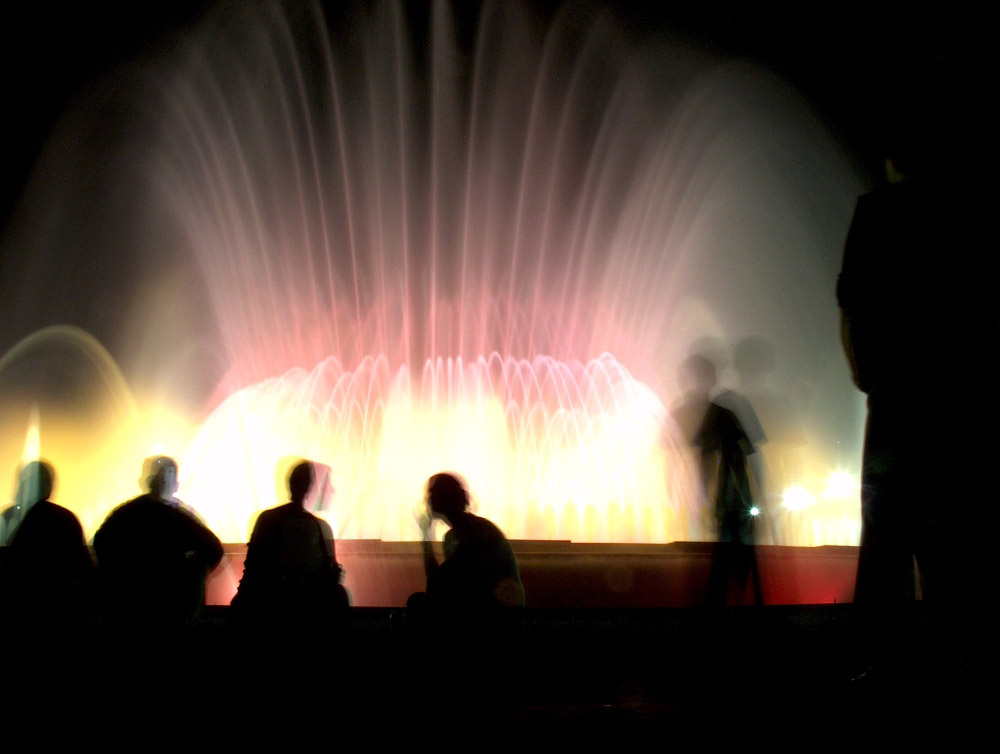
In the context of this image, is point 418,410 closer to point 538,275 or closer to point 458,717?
point 538,275

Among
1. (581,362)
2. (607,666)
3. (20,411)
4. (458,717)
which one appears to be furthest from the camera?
(20,411)

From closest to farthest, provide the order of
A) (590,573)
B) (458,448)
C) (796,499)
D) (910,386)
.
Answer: (910,386)
(590,573)
(458,448)
(796,499)

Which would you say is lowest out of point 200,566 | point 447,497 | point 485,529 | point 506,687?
point 506,687

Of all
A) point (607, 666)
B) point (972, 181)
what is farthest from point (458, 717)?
point (972, 181)

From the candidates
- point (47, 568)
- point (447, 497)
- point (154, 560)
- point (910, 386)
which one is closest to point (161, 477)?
point (154, 560)

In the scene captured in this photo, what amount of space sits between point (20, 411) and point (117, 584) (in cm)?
1501

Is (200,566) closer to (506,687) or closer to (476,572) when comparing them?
(476,572)

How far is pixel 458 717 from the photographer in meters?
2.53

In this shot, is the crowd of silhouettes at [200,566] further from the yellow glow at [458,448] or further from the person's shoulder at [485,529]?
the yellow glow at [458,448]

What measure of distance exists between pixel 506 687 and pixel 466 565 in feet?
2.35

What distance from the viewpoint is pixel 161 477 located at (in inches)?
168

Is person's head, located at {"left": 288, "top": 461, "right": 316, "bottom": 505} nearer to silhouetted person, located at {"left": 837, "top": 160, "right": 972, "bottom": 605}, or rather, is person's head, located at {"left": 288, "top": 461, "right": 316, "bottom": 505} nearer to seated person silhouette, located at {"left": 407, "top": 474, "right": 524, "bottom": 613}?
seated person silhouette, located at {"left": 407, "top": 474, "right": 524, "bottom": 613}

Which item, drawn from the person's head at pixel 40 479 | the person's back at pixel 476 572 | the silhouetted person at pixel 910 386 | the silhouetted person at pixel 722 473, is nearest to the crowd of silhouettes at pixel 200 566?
the person's back at pixel 476 572

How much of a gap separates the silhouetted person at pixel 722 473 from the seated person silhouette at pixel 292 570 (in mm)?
2267
